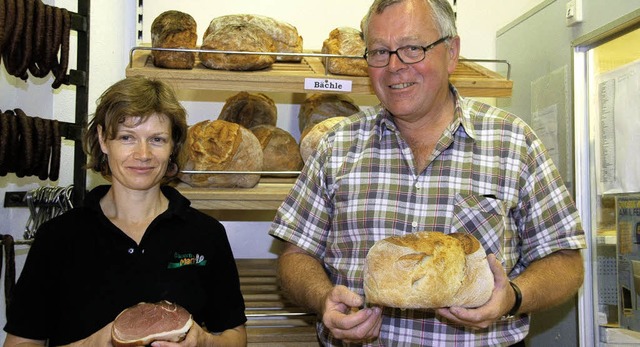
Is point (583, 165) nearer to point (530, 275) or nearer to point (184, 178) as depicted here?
point (530, 275)

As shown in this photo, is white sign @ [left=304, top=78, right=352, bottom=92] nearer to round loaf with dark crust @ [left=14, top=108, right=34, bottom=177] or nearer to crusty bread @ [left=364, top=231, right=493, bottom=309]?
round loaf with dark crust @ [left=14, top=108, right=34, bottom=177]

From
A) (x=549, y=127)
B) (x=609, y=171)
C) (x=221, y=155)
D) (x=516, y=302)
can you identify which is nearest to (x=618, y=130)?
(x=609, y=171)

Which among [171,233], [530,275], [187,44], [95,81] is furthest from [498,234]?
[95,81]

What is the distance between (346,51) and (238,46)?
0.42 meters

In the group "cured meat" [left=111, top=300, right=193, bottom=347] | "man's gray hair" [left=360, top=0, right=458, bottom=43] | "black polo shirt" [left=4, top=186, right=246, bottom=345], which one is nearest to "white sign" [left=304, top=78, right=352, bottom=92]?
"man's gray hair" [left=360, top=0, right=458, bottom=43]

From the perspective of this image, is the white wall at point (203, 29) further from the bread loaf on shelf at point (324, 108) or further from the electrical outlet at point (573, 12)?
the electrical outlet at point (573, 12)

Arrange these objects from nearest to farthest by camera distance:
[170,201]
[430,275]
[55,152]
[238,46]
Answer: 1. [430,275]
2. [170,201]
3. [55,152]
4. [238,46]

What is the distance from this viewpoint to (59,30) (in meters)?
2.28

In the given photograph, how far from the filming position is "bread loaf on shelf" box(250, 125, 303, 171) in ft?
9.43

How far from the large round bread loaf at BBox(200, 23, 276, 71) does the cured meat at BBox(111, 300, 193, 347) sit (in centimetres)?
117

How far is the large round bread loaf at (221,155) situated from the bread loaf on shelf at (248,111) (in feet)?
1.01

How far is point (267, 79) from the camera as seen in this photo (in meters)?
2.56

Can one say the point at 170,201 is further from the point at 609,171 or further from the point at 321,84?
the point at 609,171

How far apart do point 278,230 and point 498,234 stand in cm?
60
